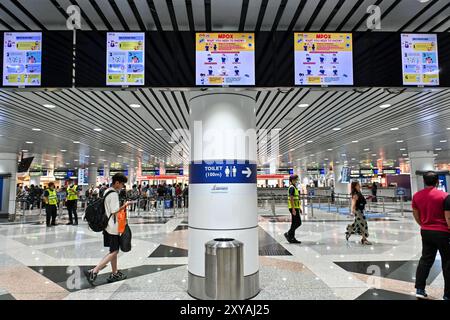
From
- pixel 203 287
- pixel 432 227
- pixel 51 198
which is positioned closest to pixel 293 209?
pixel 432 227

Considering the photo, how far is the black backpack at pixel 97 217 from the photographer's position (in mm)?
4910

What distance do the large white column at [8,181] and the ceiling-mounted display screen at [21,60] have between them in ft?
45.9

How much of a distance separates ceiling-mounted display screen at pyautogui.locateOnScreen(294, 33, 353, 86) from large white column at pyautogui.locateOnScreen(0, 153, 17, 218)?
16.6 m

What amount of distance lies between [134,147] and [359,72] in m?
14.0

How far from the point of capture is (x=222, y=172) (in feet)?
14.3

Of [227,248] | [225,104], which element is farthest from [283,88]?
[227,248]

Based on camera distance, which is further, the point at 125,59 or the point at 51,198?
the point at 51,198

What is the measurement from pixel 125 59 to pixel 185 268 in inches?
149

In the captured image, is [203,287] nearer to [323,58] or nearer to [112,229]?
[112,229]

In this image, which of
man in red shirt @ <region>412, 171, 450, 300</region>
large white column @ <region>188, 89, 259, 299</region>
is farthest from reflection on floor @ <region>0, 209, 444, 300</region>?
large white column @ <region>188, 89, 259, 299</region>

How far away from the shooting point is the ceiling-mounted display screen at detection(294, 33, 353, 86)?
443 cm

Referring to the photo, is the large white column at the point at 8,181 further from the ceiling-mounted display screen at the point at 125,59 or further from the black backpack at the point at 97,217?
the ceiling-mounted display screen at the point at 125,59

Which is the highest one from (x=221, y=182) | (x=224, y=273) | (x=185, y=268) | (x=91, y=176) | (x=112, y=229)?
(x=91, y=176)
